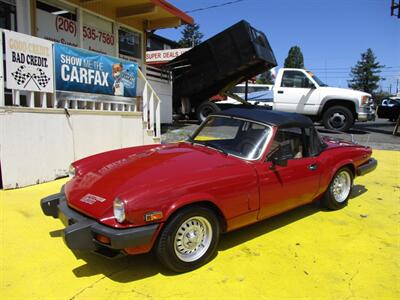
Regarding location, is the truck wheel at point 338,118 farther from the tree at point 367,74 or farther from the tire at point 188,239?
the tree at point 367,74

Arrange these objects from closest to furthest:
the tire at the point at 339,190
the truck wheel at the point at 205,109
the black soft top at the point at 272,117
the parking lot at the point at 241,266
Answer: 1. the parking lot at the point at 241,266
2. the black soft top at the point at 272,117
3. the tire at the point at 339,190
4. the truck wheel at the point at 205,109

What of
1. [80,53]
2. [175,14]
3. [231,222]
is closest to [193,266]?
[231,222]

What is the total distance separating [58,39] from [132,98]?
105 inches

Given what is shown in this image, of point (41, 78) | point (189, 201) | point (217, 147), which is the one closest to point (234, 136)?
point (217, 147)

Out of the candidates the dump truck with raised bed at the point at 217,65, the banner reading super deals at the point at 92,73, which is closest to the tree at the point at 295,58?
the dump truck with raised bed at the point at 217,65

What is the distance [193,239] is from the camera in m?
3.18

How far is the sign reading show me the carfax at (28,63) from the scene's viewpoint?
5309 millimetres

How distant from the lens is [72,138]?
6348 mm

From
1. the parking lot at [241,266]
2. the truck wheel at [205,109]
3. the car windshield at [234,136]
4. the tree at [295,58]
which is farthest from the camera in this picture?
the tree at [295,58]

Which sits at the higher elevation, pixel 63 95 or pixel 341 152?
pixel 63 95

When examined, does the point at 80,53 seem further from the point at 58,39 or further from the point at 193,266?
the point at 193,266

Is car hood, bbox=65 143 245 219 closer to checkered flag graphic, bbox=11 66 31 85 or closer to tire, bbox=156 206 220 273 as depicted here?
tire, bbox=156 206 220 273

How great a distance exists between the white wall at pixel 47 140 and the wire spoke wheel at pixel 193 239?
11.6ft

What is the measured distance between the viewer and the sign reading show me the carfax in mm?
5309
